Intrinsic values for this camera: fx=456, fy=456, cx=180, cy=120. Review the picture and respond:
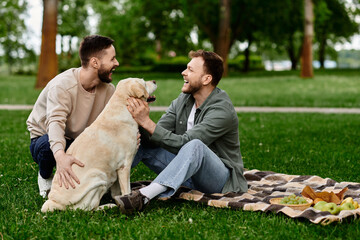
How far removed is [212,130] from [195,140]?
304 millimetres

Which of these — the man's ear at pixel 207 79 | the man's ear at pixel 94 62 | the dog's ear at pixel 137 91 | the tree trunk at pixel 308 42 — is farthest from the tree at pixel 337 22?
the dog's ear at pixel 137 91

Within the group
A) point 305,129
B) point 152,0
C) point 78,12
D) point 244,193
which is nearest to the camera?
point 244,193

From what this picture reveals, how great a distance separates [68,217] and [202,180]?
1.41m

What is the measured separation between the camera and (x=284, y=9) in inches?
1324

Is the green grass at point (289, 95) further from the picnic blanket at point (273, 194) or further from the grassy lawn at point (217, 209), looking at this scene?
the picnic blanket at point (273, 194)

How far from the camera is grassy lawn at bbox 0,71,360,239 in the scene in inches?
151

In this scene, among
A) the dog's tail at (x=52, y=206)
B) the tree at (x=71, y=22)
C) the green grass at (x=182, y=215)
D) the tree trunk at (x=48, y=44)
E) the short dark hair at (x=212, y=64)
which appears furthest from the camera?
the tree at (x=71, y=22)

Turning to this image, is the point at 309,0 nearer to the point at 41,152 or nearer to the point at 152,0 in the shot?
the point at 152,0

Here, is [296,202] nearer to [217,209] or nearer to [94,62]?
[217,209]

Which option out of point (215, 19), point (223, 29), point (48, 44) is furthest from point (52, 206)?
point (215, 19)

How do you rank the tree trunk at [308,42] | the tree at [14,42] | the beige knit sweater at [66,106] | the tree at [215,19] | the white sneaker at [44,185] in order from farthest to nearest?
the tree at [14,42] < the tree at [215,19] < the tree trunk at [308,42] < the white sneaker at [44,185] < the beige knit sweater at [66,106]

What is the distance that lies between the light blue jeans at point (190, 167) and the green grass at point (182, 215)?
0.28 m

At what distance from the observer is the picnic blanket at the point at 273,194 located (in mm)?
4109

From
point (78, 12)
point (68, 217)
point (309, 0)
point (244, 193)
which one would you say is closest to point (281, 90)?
point (309, 0)
